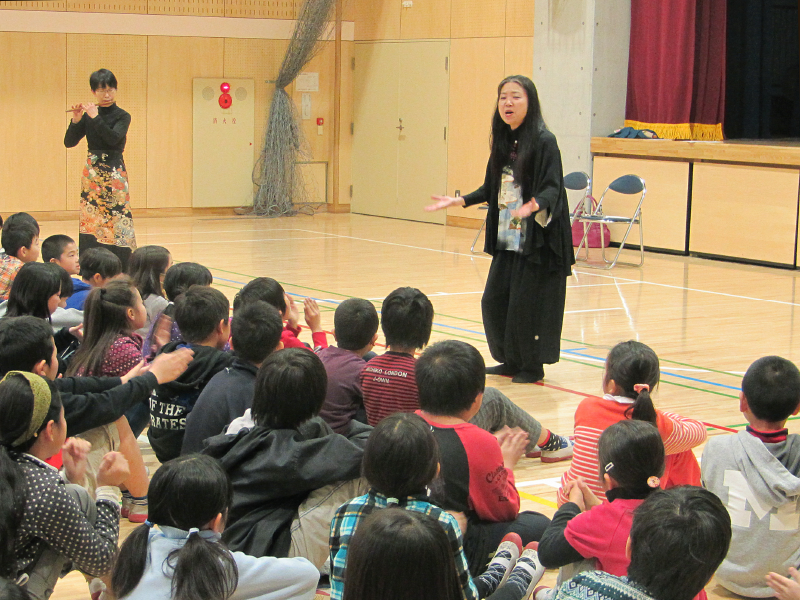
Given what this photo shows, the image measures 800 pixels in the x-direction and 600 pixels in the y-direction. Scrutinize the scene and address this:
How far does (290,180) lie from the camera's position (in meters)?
12.8

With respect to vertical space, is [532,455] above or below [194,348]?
below

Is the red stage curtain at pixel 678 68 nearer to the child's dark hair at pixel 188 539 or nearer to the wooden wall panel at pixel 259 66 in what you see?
the wooden wall panel at pixel 259 66

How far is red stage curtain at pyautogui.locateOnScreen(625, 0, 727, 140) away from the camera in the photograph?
33.4 ft

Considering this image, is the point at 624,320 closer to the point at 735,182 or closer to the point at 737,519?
the point at 735,182

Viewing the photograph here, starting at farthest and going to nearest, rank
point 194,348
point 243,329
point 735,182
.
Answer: point 735,182 → point 194,348 → point 243,329

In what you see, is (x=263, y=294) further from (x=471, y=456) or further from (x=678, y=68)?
(x=678, y=68)

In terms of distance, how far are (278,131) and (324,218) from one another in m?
1.14

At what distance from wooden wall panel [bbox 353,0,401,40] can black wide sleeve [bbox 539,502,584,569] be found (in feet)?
35.9

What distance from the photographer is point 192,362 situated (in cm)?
313

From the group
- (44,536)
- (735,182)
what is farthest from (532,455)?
(735,182)

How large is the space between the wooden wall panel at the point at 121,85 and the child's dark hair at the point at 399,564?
11.0 meters

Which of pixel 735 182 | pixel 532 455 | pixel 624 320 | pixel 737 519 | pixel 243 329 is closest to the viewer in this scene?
pixel 737 519

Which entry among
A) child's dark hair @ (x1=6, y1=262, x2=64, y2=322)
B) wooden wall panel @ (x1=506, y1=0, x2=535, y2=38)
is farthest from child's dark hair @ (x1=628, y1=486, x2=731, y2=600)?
wooden wall panel @ (x1=506, y1=0, x2=535, y2=38)

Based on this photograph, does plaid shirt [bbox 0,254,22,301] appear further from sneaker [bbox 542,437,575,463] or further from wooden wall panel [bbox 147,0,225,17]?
wooden wall panel [bbox 147,0,225,17]
